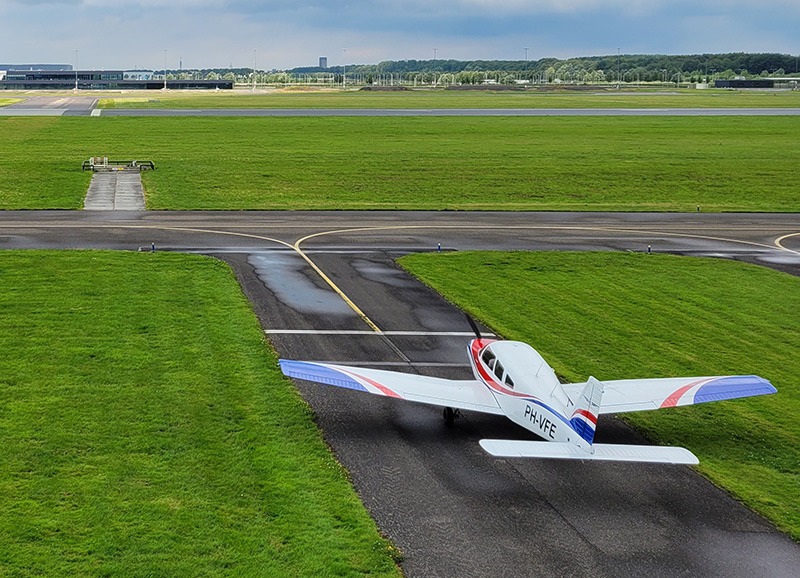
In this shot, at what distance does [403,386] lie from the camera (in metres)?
25.5

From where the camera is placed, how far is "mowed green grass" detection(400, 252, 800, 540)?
24609 mm

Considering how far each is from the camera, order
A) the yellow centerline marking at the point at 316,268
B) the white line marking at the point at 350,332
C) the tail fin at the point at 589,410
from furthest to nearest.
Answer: the yellow centerline marking at the point at 316,268 < the white line marking at the point at 350,332 < the tail fin at the point at 589,410

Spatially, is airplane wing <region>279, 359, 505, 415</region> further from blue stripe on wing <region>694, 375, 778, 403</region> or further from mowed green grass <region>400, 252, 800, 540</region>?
blue stripe on wing <region>694, 375, 778, 403</region>

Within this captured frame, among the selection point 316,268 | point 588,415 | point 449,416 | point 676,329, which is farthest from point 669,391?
point 316,268

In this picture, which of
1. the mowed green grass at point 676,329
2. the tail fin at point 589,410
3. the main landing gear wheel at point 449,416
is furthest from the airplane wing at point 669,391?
the main landing gear wheel at point 449,416

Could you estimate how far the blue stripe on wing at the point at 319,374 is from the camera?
25094 mm

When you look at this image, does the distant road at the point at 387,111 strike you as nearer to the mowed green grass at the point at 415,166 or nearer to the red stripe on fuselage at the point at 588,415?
the mowed green grass at the point at 415,166

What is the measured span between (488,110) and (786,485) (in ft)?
509

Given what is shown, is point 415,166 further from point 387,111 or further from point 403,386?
point 387,111

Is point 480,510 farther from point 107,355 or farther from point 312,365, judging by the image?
point 107,355

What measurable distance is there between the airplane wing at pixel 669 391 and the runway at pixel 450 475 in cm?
111

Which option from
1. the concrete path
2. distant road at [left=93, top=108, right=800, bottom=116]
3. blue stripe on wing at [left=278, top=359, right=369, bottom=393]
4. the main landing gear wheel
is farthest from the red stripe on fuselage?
distant road at [left=93, top=108, right=800, bottom=116]

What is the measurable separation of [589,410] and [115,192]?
59.8 metres

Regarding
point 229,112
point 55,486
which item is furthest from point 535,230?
point 229,112
